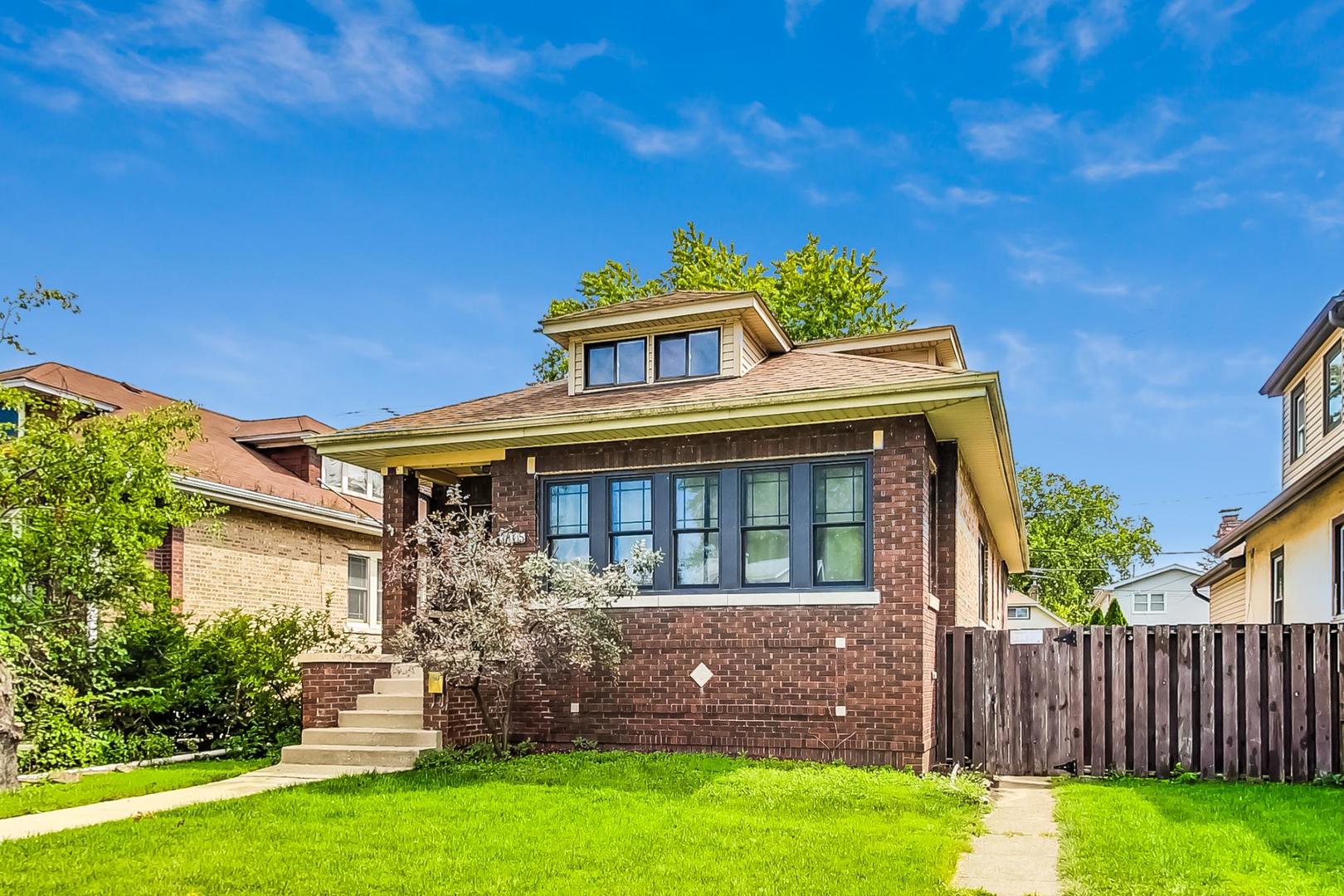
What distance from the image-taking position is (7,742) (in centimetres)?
1023

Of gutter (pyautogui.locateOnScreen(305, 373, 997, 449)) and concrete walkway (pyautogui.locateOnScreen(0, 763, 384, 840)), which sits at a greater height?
gutter (pyautogui.locateOnScreen(305, 373, 997, 449))

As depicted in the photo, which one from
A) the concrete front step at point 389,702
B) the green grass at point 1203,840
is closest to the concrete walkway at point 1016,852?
the green grass at point 1203,840

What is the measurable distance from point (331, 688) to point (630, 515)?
3.81 meters

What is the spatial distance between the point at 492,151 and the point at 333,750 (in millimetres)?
9130

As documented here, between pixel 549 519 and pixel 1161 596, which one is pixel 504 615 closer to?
pixel 549 519

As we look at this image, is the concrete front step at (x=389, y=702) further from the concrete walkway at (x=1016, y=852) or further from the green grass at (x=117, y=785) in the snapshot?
the concrete walkway at (x=1016, y=852)

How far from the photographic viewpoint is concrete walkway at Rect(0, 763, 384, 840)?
8.22 metres

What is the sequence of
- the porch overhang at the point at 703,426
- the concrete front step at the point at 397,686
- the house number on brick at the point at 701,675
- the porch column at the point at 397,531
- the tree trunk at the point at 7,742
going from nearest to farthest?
the tree trunk at the point at 7,742 → the porch overhang at the point at 703,426 → the house number on brick at the point at 701,675 → the concrete front step at the point at 397,686 → the porch column at the point at 397,531

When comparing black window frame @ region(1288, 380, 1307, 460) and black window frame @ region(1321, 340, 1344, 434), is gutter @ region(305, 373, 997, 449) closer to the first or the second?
black window frame @ region(1321, 340, 1344, 434)

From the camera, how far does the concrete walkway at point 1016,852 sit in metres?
6.30

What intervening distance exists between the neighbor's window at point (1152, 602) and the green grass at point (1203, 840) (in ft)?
159

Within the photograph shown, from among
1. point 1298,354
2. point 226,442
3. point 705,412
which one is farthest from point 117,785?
point 1298,354

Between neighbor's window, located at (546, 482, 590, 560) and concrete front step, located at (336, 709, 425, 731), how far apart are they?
231 centimetres

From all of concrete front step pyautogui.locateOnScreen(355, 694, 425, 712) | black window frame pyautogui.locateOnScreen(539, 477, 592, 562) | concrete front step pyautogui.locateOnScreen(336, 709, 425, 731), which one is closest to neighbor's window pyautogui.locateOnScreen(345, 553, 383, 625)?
concrete front step pyautogui.locateOnScreen(355, 694, 425, 712)
